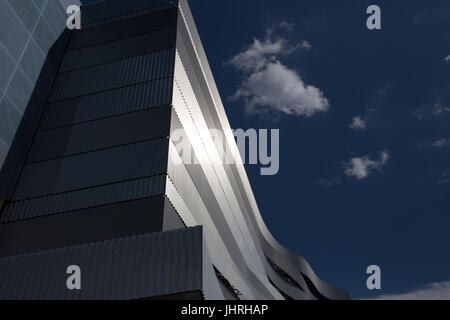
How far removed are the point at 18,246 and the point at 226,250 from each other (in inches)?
424

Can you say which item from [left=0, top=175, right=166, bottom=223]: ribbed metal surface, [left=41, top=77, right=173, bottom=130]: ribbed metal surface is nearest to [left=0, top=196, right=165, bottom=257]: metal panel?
[left=0, top=175, right=166, bottom=223]: ribbed metal surface

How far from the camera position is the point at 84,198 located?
15828 mm

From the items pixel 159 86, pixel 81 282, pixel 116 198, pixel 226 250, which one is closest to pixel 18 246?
pixel 116 198

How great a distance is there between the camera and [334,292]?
64500 mm

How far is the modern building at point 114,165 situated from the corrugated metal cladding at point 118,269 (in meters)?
0.03

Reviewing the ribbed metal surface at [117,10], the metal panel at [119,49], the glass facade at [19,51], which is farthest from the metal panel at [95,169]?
the ribbed metal surface at [117,10]

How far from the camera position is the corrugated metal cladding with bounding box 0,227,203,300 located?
995cm

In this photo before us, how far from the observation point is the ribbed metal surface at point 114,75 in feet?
64.5

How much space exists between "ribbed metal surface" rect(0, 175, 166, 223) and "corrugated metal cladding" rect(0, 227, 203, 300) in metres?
4.15

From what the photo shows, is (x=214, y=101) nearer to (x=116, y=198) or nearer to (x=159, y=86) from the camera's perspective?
(x=159, y=86)

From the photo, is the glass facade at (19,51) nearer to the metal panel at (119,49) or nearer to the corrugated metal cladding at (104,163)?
the corrugated metal cladding at (104,163)

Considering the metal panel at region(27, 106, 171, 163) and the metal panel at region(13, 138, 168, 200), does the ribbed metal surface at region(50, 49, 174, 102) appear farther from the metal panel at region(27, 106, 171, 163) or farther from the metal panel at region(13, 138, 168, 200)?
the metal panel at region(13, 138, 168, 200)

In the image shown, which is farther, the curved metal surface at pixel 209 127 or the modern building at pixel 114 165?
the curved metal surface at pixel 209 127

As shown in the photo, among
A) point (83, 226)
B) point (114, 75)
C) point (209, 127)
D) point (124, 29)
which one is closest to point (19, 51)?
point (114, 75)
